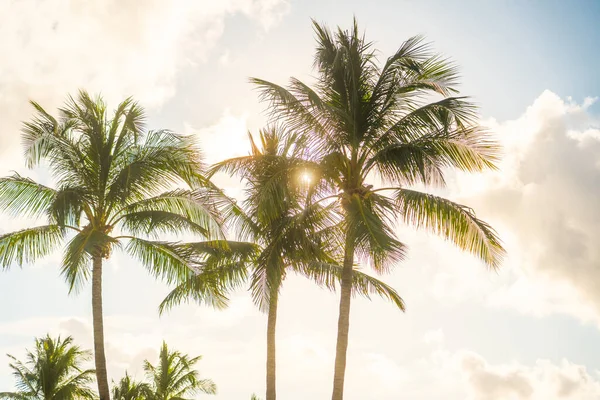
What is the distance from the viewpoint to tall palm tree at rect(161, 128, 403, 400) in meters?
14.5

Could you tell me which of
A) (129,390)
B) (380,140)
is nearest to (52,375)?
(129,390)

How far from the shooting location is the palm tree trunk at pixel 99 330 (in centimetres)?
1580

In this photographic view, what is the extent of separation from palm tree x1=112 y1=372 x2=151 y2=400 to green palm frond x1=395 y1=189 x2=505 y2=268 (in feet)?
61.4

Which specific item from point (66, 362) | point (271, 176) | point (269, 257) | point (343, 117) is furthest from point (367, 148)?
point (66, 362)

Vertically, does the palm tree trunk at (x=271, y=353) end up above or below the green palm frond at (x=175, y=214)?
below

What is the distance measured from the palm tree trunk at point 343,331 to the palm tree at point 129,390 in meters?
16.6

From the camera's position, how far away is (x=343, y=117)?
14.4 metres

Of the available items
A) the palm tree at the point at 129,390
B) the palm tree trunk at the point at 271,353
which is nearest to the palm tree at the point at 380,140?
the palm tree trunk at the point at 271,353

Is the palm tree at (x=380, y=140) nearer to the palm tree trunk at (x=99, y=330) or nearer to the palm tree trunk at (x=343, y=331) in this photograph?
the palm tree trunk at (x=343, y=331)

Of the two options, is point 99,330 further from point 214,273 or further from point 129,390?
point 129,390

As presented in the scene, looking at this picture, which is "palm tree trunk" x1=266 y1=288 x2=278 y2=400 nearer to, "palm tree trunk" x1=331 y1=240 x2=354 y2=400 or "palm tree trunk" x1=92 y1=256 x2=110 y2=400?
"palm tree trunk" x1=331 y1=240 x2=354 y2=400

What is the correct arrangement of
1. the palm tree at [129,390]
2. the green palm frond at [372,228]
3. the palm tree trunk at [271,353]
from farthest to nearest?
the palm tree at [129,390] < the palm tree trunk at [271,353] < the green palm frond at [372,228]

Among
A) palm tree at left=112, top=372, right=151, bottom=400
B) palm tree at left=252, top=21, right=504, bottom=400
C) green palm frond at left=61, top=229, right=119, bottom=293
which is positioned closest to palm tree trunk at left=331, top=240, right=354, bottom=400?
palm tree at left=252, top=21, right=504, bottom=400

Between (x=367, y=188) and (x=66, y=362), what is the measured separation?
62.3 ft
